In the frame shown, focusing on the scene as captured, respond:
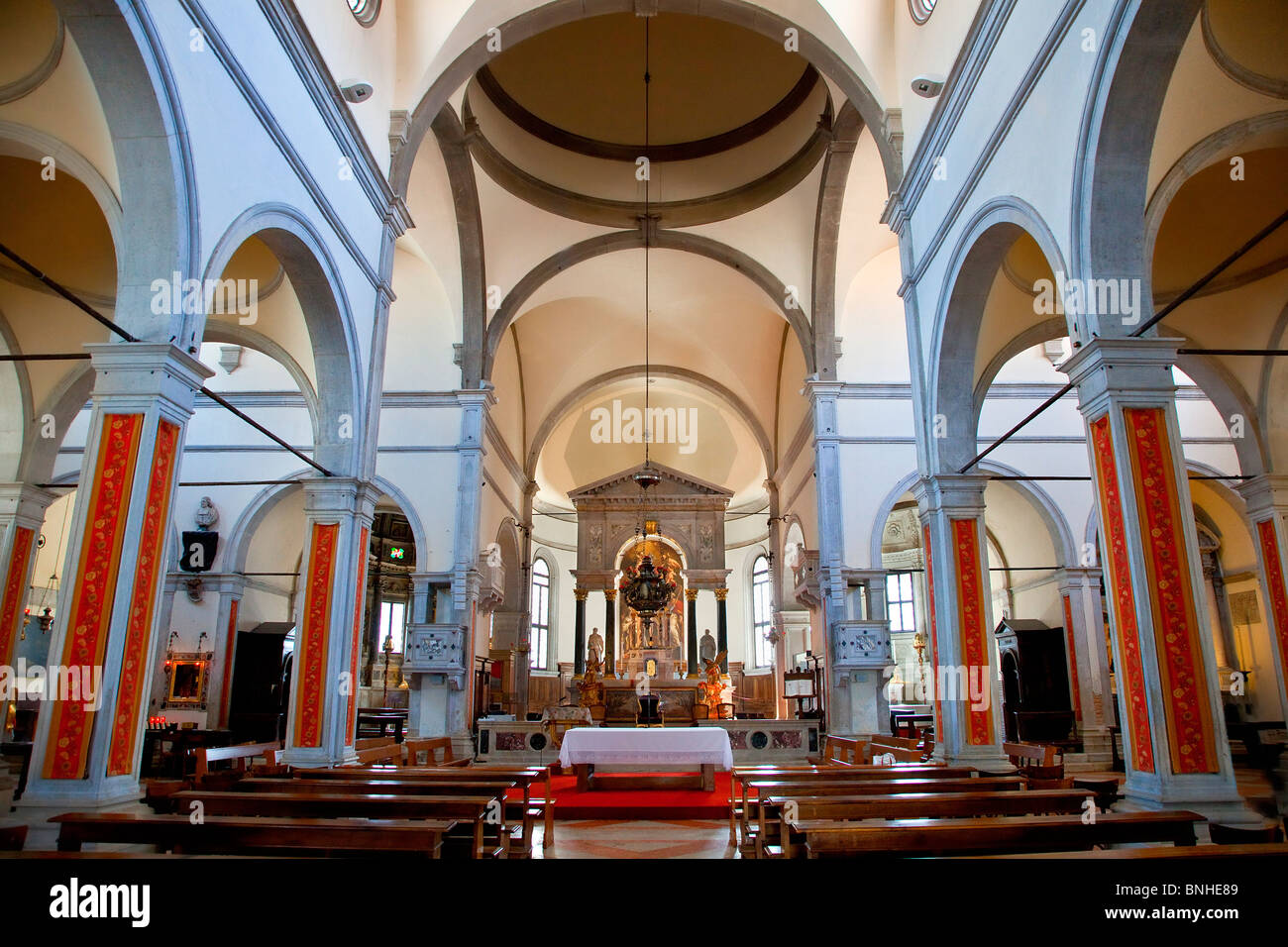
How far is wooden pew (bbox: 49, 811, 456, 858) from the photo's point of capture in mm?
3195

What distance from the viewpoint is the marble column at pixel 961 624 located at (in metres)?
7.39

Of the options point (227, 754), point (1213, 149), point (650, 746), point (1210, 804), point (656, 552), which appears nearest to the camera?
point (1210, 804)

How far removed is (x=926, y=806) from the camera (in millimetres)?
4219

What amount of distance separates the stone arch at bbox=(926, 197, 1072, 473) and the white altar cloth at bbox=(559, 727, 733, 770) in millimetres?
3493

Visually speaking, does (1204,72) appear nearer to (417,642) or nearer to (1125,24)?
(1125,24)

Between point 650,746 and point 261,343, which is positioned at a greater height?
point 261,343

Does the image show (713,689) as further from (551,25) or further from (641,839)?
(551,25)

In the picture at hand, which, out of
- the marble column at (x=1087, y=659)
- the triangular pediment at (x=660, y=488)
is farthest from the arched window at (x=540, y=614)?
the marble column at (x=1087, y=659)

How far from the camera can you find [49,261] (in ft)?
25.5

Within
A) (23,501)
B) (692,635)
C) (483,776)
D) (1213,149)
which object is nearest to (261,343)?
(23,501)

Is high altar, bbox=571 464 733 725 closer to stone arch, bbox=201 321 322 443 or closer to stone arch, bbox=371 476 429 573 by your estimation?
stone arch, bbox=371 476 429 573

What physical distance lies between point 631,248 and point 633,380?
5974mm

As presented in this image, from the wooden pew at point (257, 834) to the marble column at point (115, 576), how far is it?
58 cm
